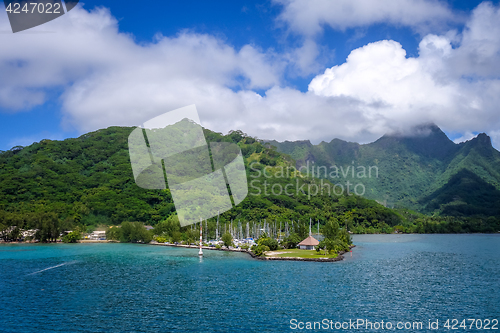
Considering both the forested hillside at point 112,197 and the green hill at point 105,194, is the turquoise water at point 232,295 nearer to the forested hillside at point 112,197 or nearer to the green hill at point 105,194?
the forested hillside at point 112,197

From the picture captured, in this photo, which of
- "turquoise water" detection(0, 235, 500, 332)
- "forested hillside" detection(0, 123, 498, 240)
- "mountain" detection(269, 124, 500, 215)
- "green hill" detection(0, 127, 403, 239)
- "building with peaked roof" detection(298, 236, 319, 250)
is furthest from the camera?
"mountain" detection(269, 124, 500, 215)

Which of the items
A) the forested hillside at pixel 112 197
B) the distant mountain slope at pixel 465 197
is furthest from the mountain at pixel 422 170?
the forested hillside at pixel 112 197

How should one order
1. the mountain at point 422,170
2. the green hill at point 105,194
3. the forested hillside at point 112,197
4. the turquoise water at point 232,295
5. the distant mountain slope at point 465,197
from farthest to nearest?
the mountain at point 422,170
the distant mountain slope at point 465,197
the green hill at point 105,194
the forested hillside at point 112,197
the turquoise water at point 232,295

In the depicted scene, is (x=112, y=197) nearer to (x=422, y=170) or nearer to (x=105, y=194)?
(x=105, y=194)

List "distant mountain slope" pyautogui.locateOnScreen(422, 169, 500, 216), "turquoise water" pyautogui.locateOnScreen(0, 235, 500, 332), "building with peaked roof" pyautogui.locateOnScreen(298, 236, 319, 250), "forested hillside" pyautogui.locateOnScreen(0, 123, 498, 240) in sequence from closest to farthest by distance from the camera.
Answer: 1. "turquoise water" pyautogui.locateOnScreen(0, 235, 500, 332)
2. "building with peaked roof" pyautogui.locateOnScreen(298, 236, 319, 250)
3. "forested hillside" pyautogui.locateOnScreen(0, 123, 498, 240)
4. "distant mountain slope" pyautogui.locateOnScreen(422, 169, 500, 216)

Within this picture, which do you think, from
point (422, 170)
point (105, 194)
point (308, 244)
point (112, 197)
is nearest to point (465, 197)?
point (422, 170)

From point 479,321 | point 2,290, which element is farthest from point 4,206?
point 479,321

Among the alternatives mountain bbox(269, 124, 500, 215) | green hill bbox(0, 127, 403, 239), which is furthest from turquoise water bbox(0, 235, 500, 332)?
mountain bbox(269, 124, 500, 215)

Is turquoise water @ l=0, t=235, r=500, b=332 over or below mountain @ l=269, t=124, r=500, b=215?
below

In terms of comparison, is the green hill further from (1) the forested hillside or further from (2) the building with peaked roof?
(2) the building with peaked roof
